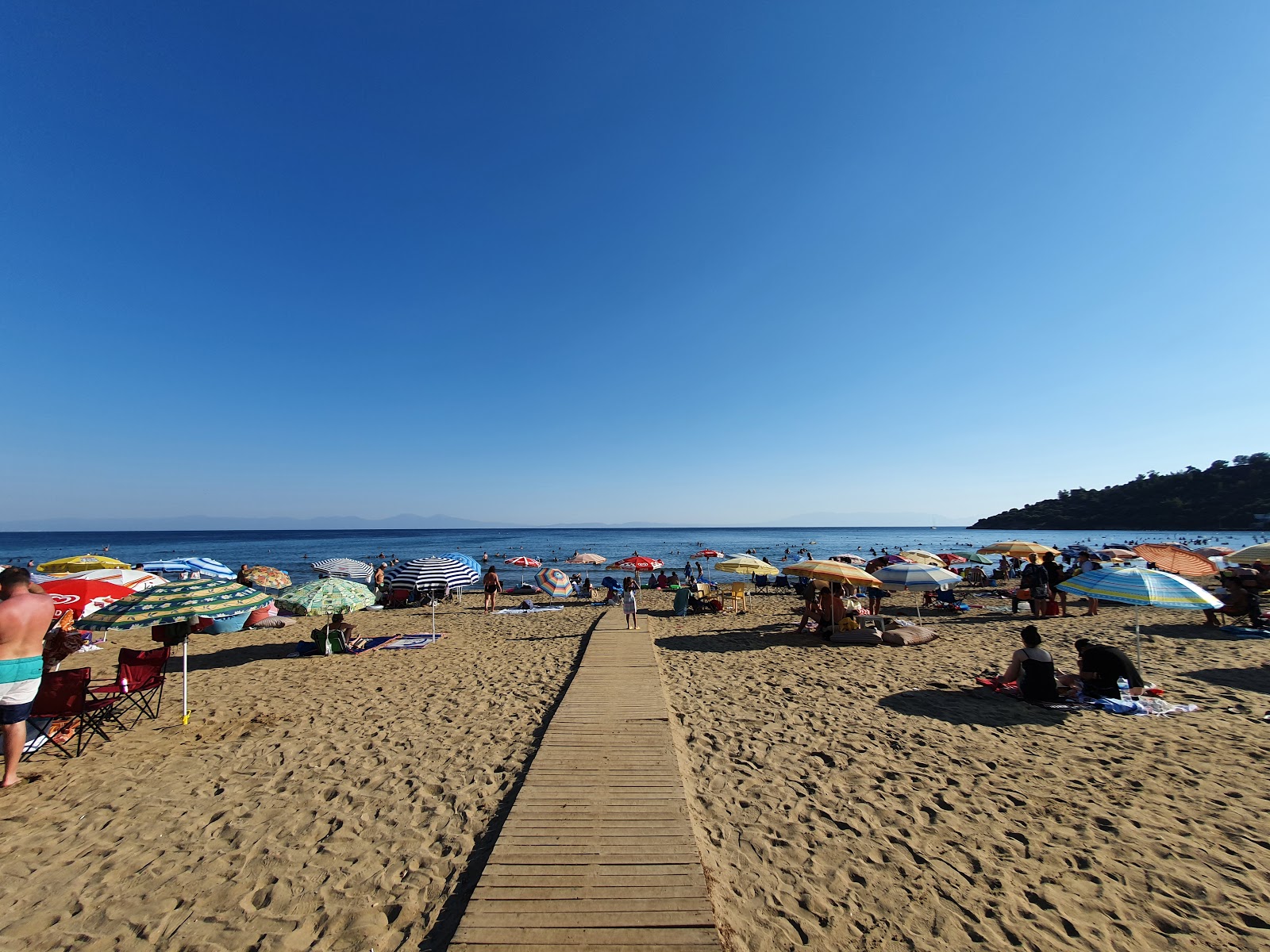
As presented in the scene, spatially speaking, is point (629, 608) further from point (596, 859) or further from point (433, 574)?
point (596, 859)

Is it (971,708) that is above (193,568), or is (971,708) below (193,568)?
below

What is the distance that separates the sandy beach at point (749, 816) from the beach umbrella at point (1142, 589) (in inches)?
62.0

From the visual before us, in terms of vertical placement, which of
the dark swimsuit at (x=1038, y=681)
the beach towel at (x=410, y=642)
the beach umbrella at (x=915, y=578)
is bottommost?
the beach towel at (x=410, y=642)

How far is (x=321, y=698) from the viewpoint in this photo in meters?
8.73

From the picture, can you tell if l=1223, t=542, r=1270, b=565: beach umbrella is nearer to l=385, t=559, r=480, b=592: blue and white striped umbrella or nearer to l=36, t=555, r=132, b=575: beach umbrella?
l=385, t=559, r=480, b=592: blue and white striped umbrella

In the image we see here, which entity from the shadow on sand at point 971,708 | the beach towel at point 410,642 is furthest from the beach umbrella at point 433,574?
the shadow on sand at point 971,708

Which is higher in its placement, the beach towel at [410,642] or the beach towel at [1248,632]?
the beach towel at [1248,632]

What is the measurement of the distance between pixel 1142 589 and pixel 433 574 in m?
16.4

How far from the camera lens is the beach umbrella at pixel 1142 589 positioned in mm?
7562

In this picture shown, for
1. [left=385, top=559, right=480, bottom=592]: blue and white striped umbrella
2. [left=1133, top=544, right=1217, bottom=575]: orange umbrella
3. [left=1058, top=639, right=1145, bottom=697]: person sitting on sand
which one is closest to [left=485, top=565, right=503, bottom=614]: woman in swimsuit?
[left=385, top=559, right=480, bottom=592]: blue and white striped umbrella

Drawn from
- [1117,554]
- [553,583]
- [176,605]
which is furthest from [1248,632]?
[176,605]

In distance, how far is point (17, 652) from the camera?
17.1 ft

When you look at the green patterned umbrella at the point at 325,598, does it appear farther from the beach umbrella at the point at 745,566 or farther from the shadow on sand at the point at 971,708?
the shadow on sand at the point at 971,708

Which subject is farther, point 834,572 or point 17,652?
point 834,572
